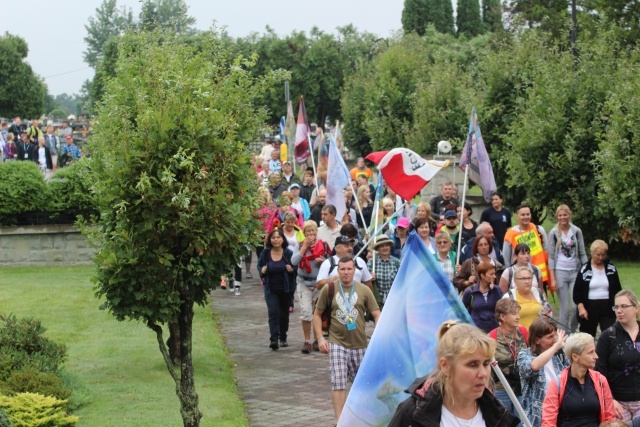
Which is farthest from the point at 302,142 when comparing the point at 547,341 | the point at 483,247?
the point at 547,341

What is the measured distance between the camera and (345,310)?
10.6 m

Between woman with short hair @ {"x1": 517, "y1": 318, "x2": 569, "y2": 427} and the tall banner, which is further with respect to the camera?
the tall banner

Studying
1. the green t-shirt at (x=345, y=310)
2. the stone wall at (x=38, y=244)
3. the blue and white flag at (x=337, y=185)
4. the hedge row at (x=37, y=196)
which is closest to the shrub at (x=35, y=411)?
the green t-shirt at (x=345, y=310)

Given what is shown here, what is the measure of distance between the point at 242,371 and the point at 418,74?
25.1 meters

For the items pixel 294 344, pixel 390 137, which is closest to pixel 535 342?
pixel 294 344

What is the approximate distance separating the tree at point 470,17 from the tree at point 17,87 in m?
30.9

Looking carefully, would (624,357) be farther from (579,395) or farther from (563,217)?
(563,217)

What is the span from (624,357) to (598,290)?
3.89m

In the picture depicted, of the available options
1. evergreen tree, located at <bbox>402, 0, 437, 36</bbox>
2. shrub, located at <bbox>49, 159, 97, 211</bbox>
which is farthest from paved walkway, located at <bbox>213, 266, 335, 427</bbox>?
evergreen tree, located at <bbox>402, 0, 437, 36</bbox>

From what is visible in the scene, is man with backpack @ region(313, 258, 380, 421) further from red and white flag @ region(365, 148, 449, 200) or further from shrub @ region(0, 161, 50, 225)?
shrub @ region(0, 161, 50, 225)

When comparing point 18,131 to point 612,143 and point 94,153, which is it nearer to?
point 612,143

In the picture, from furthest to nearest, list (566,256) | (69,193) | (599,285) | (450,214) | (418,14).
A: (418,14) → (69,193) → (450,214) → (566,256) → (599,285)

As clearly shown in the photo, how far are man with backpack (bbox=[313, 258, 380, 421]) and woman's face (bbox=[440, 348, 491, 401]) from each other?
5.66 meters

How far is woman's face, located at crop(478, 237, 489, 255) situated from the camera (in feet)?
42.1
